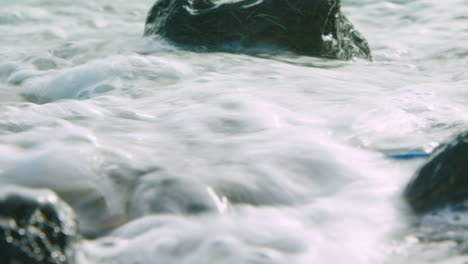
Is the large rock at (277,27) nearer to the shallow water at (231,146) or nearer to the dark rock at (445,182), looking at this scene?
the shallow water at (231,146)

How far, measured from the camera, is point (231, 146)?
263cm

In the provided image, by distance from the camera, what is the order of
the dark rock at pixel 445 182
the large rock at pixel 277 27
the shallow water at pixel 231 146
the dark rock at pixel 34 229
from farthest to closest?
the large rock at pixel 277 27, the dark rock at pixel 445 182, the shallow water at pixel 231 146, the dark rock at pixel 34 229

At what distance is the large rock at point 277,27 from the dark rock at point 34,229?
126 inches

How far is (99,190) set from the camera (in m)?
2.11

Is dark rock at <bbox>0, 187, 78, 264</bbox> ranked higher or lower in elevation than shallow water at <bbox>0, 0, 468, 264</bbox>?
higher

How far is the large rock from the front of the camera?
4.60 metres

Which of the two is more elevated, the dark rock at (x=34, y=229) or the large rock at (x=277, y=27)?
the dark rock at (x=34, y=229)

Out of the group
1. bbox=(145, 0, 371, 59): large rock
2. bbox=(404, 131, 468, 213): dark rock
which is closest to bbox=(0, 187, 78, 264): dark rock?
bbox=(404, 131, 468, 213): dark rock

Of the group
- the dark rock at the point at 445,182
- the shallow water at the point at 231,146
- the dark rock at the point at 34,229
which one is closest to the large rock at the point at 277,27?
the shallow water at the point at 231,146

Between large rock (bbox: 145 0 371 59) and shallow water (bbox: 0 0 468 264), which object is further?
large rock (bbox: 145 0 371 59)

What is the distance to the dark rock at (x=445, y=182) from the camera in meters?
2.01

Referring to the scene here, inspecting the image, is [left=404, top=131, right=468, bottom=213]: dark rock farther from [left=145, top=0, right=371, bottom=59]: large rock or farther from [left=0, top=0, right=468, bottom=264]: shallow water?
[left=145, top=0, right=371, bottom=59]: large rock

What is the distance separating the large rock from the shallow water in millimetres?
198

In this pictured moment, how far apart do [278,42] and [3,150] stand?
2.73 metres
